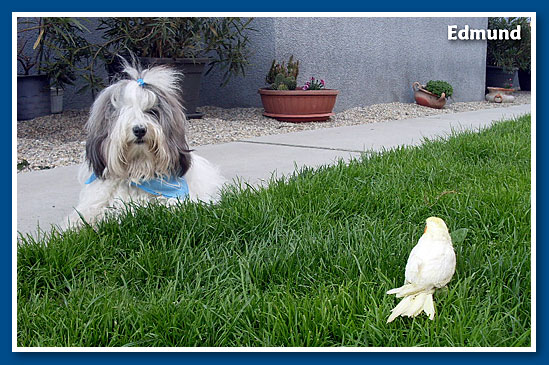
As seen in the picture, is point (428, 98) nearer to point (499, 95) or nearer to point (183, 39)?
point (499, 95)

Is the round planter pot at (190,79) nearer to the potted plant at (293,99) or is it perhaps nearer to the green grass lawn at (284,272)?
the potted plant at (293,99)

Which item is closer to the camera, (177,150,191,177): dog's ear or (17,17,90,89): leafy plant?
(177,150,191,177): dog's ear

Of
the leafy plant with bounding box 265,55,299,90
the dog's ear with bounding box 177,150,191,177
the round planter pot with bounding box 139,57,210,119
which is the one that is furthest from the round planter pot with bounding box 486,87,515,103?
the dog's ear with bounding box 177,150,191,177

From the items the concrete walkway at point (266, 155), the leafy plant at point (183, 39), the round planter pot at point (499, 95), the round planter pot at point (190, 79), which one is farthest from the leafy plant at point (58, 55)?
the round planter pot at point (499, 95)

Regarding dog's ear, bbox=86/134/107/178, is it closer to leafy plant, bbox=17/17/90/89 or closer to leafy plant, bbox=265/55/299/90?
leafy plant, bbox=17/17/90/89

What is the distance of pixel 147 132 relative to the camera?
312cm

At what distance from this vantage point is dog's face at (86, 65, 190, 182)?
10.3 ft

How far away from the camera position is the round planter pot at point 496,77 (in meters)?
12.5

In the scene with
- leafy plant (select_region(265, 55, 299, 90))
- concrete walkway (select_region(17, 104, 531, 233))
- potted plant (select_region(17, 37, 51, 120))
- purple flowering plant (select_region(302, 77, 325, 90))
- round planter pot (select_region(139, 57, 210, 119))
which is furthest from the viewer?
purple flowering plant (select_region(302, 77, 325, 90))

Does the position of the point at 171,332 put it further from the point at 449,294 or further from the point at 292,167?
the point at 292,167

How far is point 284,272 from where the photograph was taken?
2.33 metres

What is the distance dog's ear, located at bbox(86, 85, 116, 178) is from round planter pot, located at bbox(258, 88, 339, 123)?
4.77 meters

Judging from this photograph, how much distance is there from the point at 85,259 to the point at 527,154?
3.51 meters

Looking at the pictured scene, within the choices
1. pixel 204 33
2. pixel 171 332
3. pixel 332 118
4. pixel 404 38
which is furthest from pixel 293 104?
pixel 171 332
